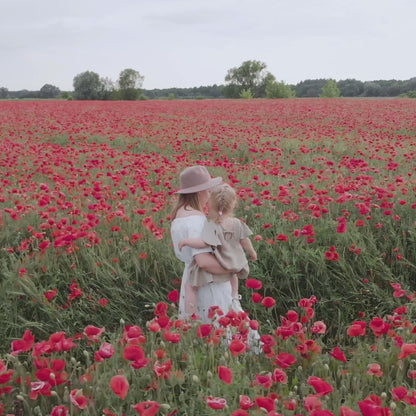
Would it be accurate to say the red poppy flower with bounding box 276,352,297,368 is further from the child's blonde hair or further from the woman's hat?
the woman's hat

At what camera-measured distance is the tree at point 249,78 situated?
7194 cm

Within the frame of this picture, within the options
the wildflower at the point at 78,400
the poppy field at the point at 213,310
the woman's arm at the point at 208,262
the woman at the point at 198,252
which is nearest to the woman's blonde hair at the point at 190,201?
the woman at the point at 198,252

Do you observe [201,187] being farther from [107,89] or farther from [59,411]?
[107,89]

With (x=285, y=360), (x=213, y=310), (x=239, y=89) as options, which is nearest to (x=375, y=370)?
(x=285, y=360)

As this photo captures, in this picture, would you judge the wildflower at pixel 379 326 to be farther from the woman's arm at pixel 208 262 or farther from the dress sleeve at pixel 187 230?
the dress sleeve at pixel 187 230

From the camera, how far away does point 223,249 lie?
123 inches

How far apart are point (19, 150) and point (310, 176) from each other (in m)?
5.18

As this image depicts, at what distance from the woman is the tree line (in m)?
53.7

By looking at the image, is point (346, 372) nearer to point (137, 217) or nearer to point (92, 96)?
point (137, 217)

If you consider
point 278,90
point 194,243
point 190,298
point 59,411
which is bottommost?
point 190,298

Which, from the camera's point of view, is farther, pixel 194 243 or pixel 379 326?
pixel 194 243

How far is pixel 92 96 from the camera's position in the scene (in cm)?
5603

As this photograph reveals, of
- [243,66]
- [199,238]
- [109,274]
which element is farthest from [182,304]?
[243,66]

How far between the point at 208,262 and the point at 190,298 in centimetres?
27
